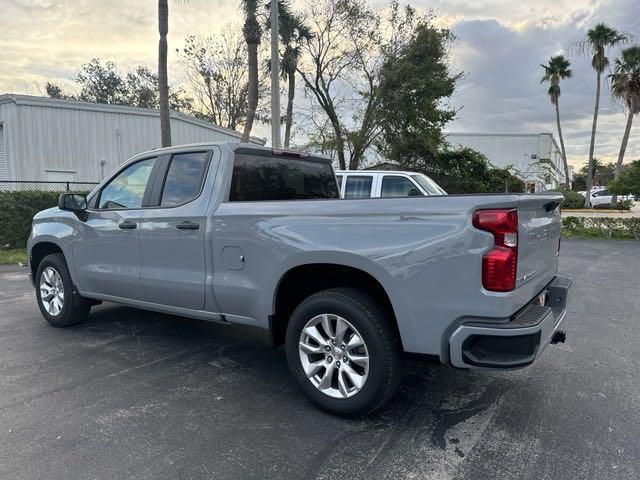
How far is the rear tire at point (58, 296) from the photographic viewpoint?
5336 millimetres

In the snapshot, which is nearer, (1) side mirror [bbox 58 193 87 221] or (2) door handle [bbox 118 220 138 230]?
(2) door handle [bbox 118 220 138 230]

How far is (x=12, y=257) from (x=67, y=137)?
825 centimetres

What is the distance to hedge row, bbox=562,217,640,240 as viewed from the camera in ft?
47.5

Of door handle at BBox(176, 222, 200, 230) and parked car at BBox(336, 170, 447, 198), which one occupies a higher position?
parked car at BBox(336, 170, 447, 198)

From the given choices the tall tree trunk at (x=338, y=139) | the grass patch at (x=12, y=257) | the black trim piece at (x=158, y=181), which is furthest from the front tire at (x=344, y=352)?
the tall tree trunk at (x=338, y=139)

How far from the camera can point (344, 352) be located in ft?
10.8

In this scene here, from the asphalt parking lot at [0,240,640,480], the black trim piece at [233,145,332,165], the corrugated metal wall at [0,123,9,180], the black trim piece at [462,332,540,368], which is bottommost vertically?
the asphalt parking lot at [0,240,640,480]

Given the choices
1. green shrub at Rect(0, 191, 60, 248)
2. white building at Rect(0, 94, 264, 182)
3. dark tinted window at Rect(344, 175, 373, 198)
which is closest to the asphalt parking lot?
dark tinted window at Rect(344, 175, 373, 198)

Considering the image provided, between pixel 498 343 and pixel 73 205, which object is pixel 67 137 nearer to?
pixel 73 205

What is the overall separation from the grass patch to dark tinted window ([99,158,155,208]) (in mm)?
7559

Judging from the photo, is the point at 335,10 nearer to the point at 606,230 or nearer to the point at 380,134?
the point at 380,134

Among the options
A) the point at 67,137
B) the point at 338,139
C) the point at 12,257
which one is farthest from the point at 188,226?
the point at 338,139

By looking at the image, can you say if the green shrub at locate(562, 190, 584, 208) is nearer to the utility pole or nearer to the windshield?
the windshield

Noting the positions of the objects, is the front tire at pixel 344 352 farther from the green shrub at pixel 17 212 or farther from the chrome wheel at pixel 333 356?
the green shrub at pixel 17 212
